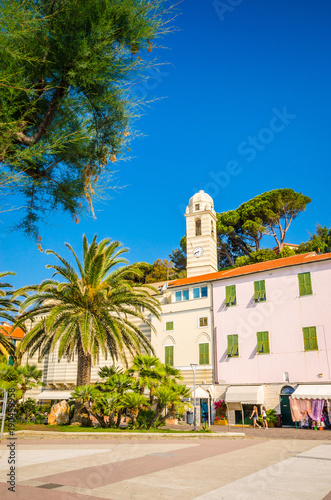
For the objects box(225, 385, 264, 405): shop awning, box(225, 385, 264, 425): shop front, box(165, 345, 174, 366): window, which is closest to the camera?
box(225, 385, 264, 405): shop awning

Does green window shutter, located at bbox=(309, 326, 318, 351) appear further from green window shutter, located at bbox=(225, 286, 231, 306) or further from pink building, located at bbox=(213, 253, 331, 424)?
green window shutter, located at bbox=(225, 286, 231, 306)

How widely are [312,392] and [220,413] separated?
282 inches

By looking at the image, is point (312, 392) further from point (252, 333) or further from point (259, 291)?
point (259, 291)

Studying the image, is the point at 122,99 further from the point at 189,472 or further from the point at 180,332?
the point at 180,332

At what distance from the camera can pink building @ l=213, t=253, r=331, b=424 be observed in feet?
86.2

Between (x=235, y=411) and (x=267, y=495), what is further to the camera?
(x=235, y=411)

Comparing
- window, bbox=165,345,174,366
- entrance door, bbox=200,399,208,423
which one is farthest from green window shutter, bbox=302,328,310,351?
window, bbox=165,345,174,366

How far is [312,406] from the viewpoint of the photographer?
2458 centimetres

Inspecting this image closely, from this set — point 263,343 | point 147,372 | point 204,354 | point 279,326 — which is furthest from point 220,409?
point 147,372

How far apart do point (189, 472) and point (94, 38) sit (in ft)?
27.6

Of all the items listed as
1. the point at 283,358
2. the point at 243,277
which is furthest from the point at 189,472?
the point at 243,277

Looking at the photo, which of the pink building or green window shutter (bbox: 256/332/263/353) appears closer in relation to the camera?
the pink building

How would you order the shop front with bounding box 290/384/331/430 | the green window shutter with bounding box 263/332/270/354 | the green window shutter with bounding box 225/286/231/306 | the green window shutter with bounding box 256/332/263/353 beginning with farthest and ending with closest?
the green window shutter with bounding box 225/286/231/306
the green window shutter with bounding box 256/332/263/353
the green window shutter with bounding box 263/332/270/354
the shop front with bounding box 290/384/331/430

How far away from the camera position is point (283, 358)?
1071 inches
